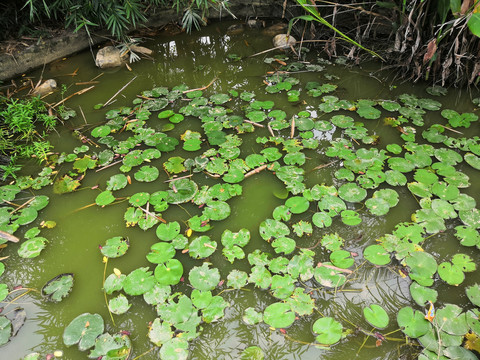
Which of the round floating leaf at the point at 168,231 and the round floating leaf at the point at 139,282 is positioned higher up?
the round floating leaf at the point at 168,231

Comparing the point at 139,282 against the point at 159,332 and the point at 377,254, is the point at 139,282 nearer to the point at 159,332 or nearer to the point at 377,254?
the point at 159,332

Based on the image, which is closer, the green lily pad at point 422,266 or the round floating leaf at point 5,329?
the round floating leaf at point 5,329

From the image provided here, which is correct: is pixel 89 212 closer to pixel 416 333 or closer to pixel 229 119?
A: pixel 229 119

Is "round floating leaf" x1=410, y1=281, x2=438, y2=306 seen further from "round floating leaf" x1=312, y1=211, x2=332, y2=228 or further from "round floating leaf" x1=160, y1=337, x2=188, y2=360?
"round floating leaf" x1=160, y1=337, x2=188, y2=360

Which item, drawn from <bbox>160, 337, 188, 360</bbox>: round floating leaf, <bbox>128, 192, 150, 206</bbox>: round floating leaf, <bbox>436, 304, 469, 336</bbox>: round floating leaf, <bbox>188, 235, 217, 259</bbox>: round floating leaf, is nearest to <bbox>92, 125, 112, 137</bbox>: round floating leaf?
<bbox>128, 192, 150, 206</bbox>: round floating leaf

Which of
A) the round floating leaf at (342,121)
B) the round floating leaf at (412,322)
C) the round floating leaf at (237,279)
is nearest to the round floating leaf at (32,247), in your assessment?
the round floating leaf at (237,279)

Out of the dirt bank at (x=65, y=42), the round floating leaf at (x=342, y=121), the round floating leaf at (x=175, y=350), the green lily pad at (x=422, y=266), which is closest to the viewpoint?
the round floating leaf at (x=175, y=350)

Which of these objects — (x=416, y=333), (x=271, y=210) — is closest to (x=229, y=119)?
(x=271, y=210)

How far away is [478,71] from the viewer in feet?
9.59

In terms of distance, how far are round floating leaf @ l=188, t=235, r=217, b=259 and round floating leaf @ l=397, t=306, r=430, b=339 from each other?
111 centimetres

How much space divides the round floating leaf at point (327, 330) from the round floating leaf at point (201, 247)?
741mm

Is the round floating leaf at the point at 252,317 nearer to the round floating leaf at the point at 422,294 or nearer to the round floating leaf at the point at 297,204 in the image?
Answer: the round floating leaf at the point at 297,204

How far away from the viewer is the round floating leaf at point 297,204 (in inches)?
86.9

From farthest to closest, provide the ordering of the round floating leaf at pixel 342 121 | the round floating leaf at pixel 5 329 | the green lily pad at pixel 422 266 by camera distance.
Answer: the round floating leaf at pixel 342 121 → the green lily pad at pixel 422 266 → the round floating leaf at pixel 5 329
